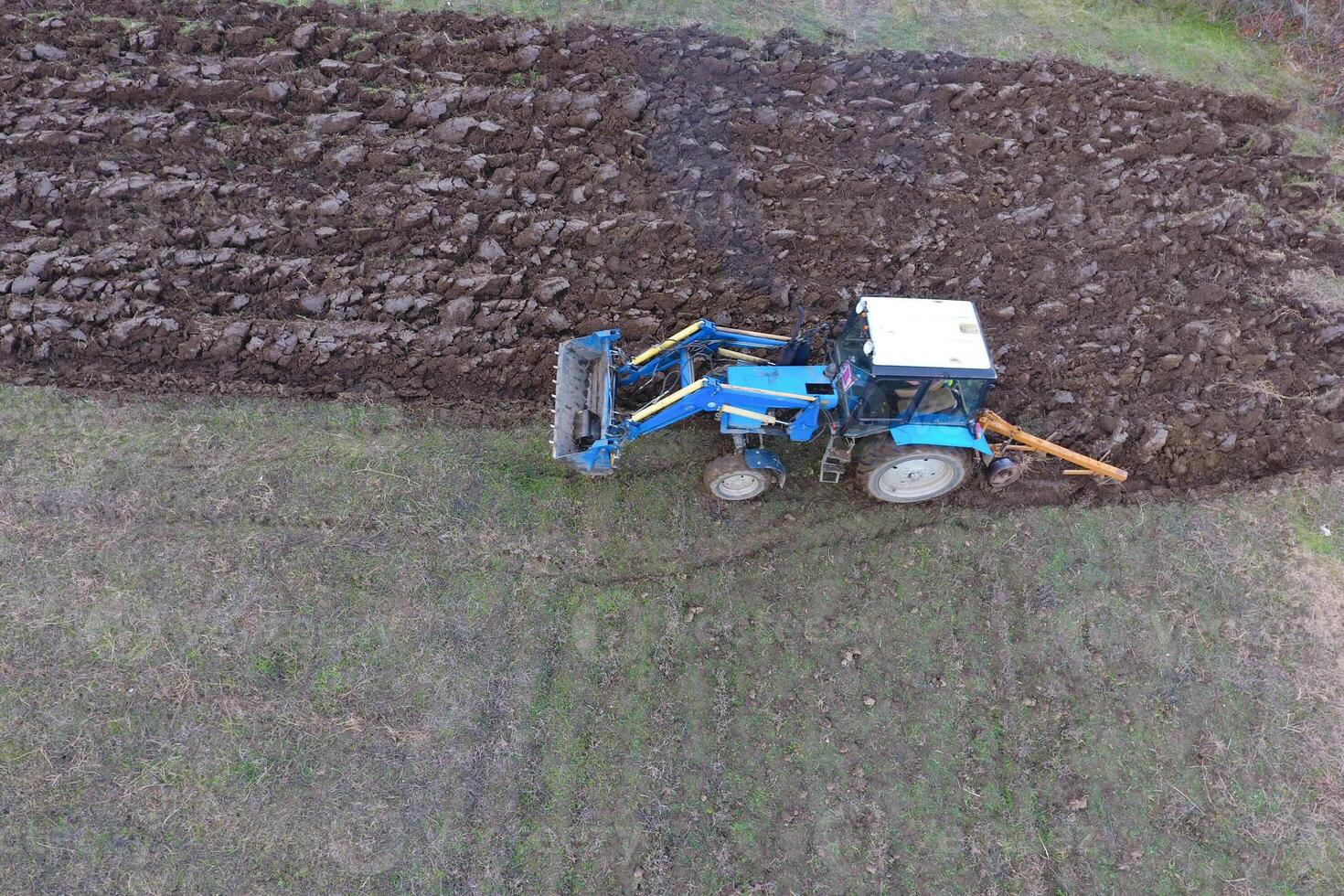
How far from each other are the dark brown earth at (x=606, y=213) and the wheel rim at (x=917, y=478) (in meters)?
1.50

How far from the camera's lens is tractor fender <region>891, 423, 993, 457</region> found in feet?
22.2

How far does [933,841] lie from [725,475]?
11.0 feet

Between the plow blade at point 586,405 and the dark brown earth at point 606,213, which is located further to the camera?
the dark brown earth at point 606,213

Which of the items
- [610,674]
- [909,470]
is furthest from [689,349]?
[610,674]

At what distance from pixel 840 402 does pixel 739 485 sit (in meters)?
1.22

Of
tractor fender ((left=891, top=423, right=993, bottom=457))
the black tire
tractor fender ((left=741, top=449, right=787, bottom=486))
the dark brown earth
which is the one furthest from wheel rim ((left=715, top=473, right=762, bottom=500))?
the dark brown earth

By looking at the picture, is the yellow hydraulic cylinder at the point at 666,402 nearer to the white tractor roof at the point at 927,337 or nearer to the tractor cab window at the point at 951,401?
the white tractor roof at the point at 927,337

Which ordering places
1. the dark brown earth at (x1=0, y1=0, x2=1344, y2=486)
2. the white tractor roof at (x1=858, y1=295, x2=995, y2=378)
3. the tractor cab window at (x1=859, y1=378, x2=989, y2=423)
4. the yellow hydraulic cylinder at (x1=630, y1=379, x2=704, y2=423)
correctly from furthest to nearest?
1. the dark brown earth at (x1=0, y1=0, x2=1344, y2=486)
2. the yellow hydraulic cylinder at (x1=630, y1=379, x2=704, y2=423)
3. the tractor cab window at (x1=859, y1=378, x2=989, y2=423)
4. the white tractor roof at (x1=858, y1=295, x2=995, y2=378)

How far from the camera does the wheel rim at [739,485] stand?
723cm

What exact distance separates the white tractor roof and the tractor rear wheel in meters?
0.82

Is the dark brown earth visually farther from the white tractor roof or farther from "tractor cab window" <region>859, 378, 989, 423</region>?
the white tractor roof

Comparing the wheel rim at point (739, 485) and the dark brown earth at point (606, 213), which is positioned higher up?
the dark brown earth at point (606, 213)

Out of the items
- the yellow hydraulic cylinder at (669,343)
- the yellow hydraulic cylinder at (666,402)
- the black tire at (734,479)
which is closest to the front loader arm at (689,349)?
the yellow hydraulic cylinder at (669,343)

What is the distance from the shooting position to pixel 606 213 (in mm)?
9375
